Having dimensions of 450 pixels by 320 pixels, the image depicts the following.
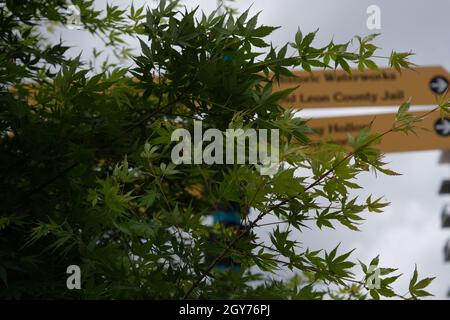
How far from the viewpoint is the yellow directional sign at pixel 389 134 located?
3577 mm

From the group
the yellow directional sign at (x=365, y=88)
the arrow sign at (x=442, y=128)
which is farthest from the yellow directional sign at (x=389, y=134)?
the yellow directional sign at (x=365, y=88)

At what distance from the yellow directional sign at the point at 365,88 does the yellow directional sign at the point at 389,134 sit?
10 cm

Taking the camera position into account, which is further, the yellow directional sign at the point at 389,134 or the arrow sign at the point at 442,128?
the arrow sign at the point at 442,128

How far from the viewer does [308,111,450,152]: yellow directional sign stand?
3577 mm

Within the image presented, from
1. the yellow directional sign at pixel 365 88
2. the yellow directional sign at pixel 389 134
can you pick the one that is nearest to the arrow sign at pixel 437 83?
the yellow directional sign at pixel 365 88

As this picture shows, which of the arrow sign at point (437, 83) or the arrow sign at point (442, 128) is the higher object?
the arrow sign at point (437, 83)

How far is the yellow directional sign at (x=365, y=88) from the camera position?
373cm

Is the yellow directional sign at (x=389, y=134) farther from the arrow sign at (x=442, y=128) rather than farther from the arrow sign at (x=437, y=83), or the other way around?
the arrow sign at (x=437, y=83)

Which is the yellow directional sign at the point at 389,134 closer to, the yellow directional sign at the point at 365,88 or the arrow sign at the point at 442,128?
the arrow sign at the point at 442,128

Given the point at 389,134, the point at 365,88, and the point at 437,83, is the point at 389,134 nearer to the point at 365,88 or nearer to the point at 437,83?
the point at 365,88

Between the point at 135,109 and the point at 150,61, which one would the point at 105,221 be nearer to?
the point at 150,61

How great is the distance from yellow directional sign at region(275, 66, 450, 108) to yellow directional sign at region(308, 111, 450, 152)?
0.10m
